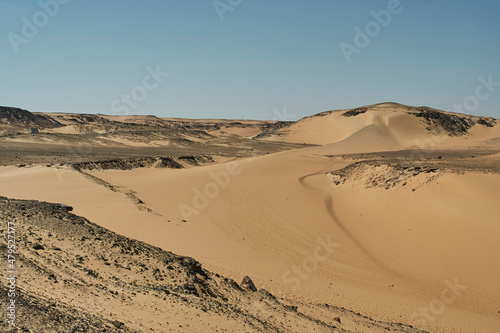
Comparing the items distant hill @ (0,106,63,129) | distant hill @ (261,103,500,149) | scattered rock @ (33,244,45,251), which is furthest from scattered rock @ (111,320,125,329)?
distant hill @ (0,106,63,129)

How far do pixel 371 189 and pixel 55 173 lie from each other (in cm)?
1559

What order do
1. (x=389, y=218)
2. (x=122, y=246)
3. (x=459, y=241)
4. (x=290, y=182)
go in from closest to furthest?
(x=122, y=246) → (x=459, y=241) → (x=389, y=218) → (x=290, y=182)

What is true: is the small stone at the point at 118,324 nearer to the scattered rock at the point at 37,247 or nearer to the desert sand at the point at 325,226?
the desert sand at the point at 325,226

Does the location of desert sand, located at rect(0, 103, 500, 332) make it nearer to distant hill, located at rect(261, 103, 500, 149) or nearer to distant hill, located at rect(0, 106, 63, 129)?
distant hill, located at rect(261, 103, 500, 149)

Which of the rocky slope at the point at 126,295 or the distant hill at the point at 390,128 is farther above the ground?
the distant hill at the point at 390,128

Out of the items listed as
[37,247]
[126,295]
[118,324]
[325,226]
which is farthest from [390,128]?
[118,324]

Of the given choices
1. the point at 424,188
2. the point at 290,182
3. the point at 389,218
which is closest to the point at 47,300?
the point at 389,218

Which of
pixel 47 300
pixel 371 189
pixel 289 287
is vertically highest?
pixel 371 189

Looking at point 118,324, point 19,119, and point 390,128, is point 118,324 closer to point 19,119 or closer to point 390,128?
point 390,128

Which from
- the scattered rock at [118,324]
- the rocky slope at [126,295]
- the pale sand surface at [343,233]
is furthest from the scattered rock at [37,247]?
the pale sand surface at [343,233]

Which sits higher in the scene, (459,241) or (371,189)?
(371,189)

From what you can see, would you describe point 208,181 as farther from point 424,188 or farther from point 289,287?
point 289,287

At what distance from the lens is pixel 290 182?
18469 mm

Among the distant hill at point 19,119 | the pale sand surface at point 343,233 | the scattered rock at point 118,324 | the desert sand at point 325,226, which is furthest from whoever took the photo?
the distant hill at point 19,119
